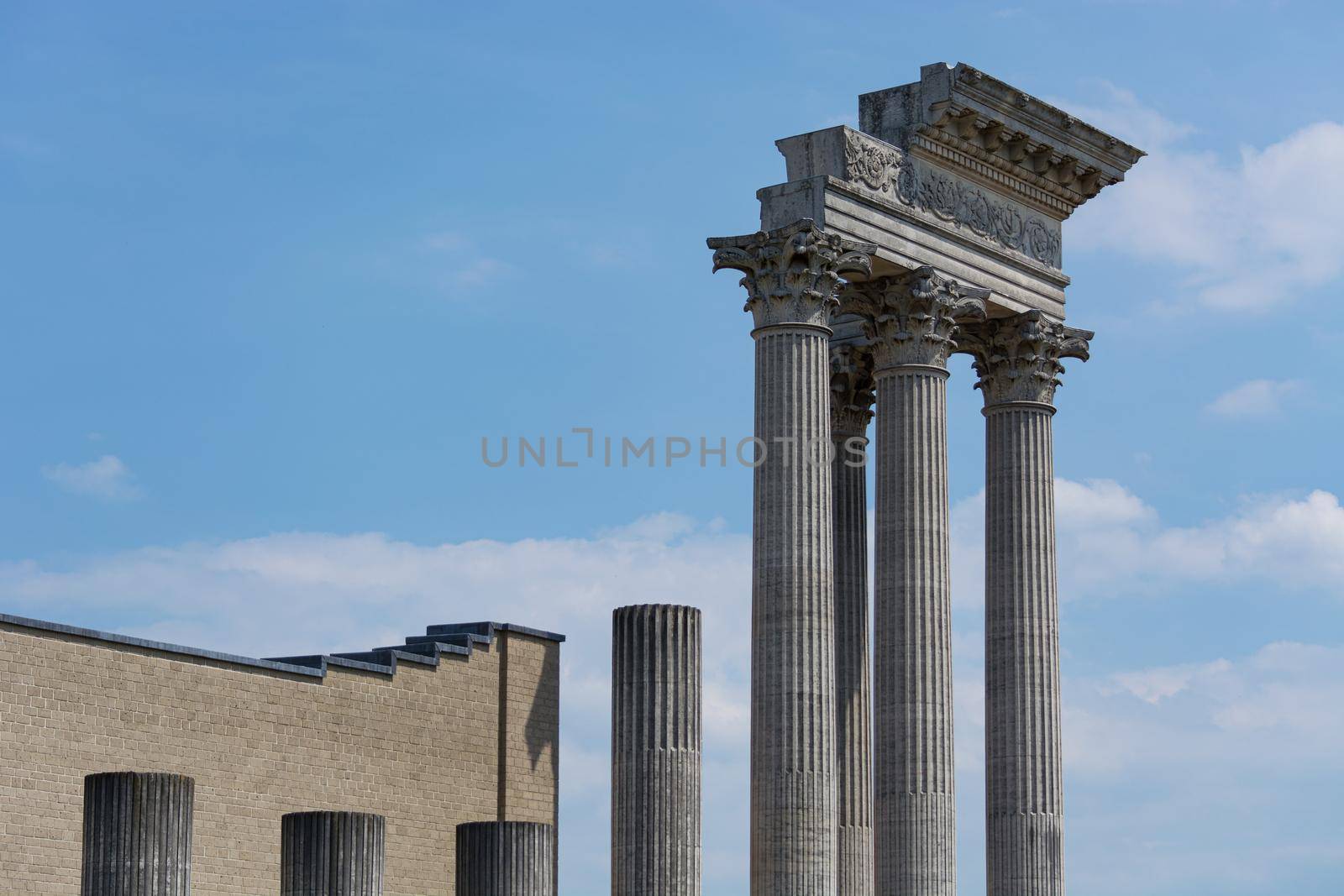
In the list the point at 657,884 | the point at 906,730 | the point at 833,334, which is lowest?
the point at 657,884

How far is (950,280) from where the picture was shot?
44844 millimetres

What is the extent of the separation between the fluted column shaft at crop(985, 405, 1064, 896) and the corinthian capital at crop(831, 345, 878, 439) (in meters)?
2.49

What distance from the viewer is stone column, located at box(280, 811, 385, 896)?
3194 centimetres

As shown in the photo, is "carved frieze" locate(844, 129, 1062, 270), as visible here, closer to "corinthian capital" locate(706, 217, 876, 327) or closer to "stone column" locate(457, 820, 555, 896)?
"corinthian capital" locate(706, 217, 876, 327)

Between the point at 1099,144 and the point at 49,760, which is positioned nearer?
the point at 49,760

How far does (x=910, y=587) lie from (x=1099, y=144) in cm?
1080

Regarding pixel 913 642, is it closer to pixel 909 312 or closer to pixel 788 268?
pixel 909 312

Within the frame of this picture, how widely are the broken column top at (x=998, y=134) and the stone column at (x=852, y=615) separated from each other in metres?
4.64

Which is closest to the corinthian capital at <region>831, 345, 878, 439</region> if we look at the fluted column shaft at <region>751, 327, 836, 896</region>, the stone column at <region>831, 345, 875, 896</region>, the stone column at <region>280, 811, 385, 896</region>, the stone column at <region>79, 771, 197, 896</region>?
the stone column at <region>831, 345, 875, 896</region>

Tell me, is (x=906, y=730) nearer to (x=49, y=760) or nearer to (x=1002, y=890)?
(x=1002, y=890)

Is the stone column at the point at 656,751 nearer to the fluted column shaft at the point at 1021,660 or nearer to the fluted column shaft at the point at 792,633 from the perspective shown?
the fluted column shaft at the point at 792,633

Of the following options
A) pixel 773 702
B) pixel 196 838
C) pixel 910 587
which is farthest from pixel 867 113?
pixel 196 838

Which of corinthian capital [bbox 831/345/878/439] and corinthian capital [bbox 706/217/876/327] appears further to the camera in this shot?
corinthian capital [bbox 831/345/878/439]

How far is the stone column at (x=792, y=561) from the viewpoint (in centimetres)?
3966
